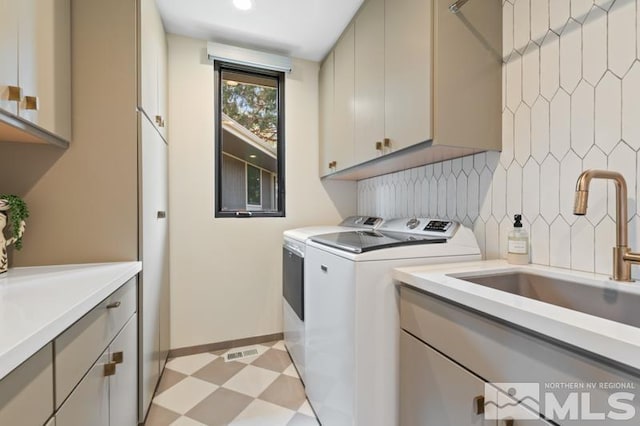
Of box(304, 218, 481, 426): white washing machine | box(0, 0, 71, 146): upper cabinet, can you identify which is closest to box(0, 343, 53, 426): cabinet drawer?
box(0, 0, 71, 146): upper cabinet

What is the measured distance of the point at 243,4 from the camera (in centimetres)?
183

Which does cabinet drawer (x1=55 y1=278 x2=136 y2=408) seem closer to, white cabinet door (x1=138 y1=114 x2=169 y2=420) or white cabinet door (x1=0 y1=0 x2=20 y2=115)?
white cabinet door (x1=138 y1=114 x2=169 y2=420)

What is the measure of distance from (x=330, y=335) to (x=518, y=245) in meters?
0.92

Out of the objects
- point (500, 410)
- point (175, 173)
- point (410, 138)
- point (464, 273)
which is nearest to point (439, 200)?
point (410, 138)

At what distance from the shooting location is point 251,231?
7.89ft

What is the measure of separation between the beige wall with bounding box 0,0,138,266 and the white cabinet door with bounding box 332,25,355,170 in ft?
4.09

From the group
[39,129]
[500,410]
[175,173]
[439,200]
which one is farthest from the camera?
[175,173]

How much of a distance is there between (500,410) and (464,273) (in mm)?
442

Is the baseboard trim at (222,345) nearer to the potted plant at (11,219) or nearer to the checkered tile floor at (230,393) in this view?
the checkered tile floor at (230,393)

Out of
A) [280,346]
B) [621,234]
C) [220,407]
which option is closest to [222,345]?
[280,346]

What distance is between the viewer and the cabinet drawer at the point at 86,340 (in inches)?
27.8

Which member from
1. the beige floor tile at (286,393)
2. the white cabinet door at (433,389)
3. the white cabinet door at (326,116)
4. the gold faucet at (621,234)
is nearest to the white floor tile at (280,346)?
the beige floor tile at (286,393)

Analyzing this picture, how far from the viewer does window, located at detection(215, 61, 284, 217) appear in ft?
7.96

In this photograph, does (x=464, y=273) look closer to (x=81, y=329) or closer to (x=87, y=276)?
(x=81, y=329)
